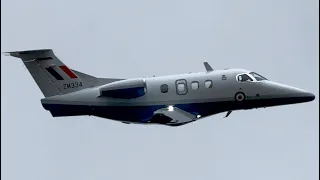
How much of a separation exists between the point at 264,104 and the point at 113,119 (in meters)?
9.99

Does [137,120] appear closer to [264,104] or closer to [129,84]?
[129,84]

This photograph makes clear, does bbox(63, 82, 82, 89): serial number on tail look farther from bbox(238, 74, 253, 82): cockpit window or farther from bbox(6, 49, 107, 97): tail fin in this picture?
bbox(238, 74, 253, 82): cockpit window

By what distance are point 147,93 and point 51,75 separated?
21.6ft

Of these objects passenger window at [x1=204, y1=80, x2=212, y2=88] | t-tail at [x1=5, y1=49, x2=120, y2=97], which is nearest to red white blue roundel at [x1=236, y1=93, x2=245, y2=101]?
passenger window at [x1=204, y1=80, x2=212, y2=88]

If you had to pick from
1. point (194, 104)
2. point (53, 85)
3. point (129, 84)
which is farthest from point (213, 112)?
point (53, 85)

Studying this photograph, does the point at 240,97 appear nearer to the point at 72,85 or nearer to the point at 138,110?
the point at 138,110

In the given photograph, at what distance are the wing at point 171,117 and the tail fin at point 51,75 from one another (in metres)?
5.56

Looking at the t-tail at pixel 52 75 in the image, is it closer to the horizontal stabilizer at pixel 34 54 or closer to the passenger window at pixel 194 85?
the horizontal stabilizer at pixel 34 54

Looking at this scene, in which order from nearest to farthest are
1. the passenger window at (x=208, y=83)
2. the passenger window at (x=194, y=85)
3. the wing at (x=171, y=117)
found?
the wing at (x=171, y=117) < the passenger window at (x=194, y=85) < the passenger window at (x=208, y=83)

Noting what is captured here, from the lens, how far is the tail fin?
63.0 meters

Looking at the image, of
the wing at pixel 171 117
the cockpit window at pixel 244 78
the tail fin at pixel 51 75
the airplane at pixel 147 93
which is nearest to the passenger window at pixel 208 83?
the airplane at pixel 147 93

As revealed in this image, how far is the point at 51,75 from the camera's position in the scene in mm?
63406

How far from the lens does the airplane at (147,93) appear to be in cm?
6200

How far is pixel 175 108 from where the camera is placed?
6188cm
